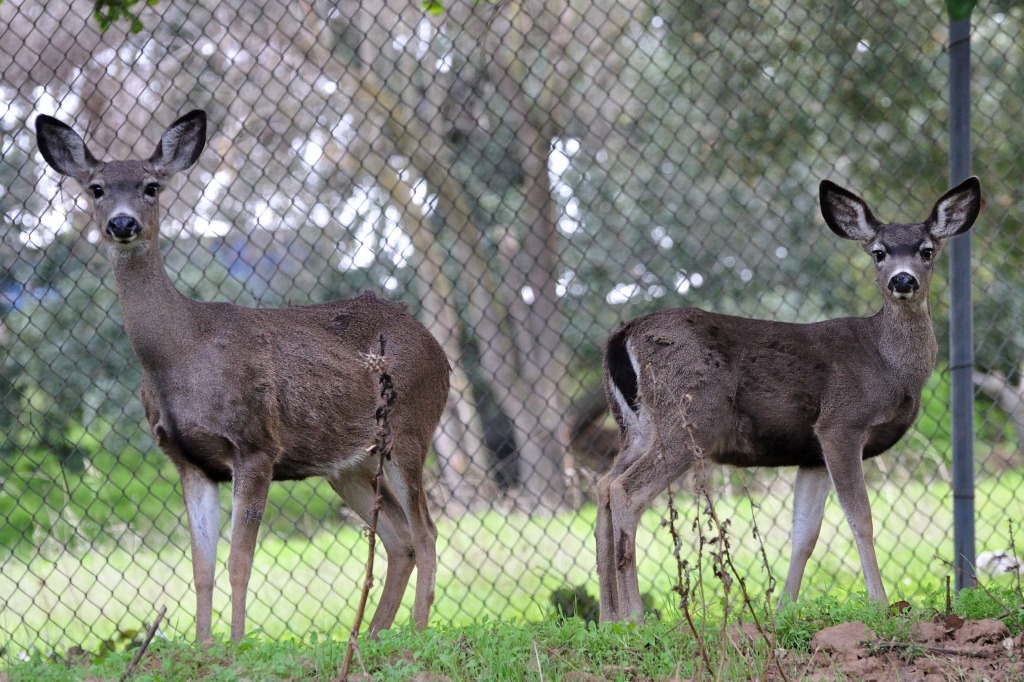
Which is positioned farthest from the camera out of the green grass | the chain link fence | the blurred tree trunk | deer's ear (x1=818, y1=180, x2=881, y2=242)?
the blurred tree trunk

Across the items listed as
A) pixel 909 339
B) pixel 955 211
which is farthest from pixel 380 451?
pixel 955 211

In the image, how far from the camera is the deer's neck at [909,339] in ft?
19.5

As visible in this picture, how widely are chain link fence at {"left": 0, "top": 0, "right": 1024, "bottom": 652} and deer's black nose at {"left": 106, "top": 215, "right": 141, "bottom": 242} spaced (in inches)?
123

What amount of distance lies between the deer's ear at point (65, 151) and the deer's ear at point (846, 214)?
11.9 ft

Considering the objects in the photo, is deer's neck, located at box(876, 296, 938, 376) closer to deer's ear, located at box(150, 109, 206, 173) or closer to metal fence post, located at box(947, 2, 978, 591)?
metal fence post, located at box(947, 2, 978, 591)

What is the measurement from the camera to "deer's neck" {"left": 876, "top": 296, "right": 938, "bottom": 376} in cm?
→ 595

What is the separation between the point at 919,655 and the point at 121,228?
3599 mm

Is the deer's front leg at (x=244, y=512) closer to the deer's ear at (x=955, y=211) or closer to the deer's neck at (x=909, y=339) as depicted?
the deer's neck at (x=909, y=339)

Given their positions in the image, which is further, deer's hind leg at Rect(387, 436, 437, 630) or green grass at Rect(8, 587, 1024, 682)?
deer's hind leg at Rect(387, 436, 437, 630)

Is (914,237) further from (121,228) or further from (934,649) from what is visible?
(121,228)

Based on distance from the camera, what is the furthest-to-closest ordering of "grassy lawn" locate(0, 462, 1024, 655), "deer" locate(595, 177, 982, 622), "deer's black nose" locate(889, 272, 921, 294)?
"grassy lawn" locate(0, 462, 1024, 655), "deer's black nose" locate(889, 272, 921, 294), "deer" locate(595, 177, 982, 622)

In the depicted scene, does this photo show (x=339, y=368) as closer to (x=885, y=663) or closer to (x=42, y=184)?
(x=885, y=663)

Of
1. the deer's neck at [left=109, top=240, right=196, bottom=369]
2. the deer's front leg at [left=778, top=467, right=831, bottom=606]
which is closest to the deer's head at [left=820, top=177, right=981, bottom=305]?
the deer's front leg at [left=778, top=467, right=831, bottom=606]

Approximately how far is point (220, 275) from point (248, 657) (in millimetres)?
6787
